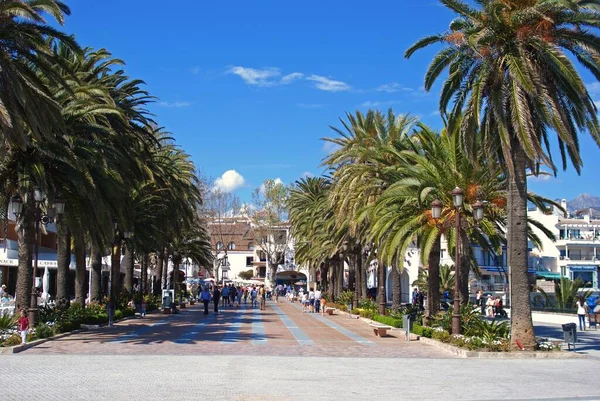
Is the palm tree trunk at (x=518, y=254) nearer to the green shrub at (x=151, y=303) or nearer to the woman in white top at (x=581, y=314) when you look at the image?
the woman in white top at (x=581, y=314)

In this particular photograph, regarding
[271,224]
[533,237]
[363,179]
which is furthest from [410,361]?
[271,224]

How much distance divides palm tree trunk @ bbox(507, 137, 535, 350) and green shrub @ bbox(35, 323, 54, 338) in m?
13.9

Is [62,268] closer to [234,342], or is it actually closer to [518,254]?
[234,342]

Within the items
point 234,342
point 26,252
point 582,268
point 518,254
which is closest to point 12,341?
point 26,252

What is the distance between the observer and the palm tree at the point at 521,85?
62.0 ft

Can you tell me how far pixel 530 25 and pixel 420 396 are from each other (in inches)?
468

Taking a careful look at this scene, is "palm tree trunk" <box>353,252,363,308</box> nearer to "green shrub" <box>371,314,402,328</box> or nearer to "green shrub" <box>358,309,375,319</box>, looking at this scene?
"green shrub" <box>358,309,375,319</box>

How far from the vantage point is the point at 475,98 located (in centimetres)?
1973

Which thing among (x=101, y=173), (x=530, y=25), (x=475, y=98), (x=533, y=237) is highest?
(x=530, y=25)

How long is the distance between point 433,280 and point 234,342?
9576mm

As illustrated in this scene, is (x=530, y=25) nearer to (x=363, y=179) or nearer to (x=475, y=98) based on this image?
(x=475, y=98)

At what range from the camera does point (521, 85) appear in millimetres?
18906

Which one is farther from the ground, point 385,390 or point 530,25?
point 530,25

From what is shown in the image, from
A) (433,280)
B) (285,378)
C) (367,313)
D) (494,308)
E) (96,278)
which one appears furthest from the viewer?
(494,308)
